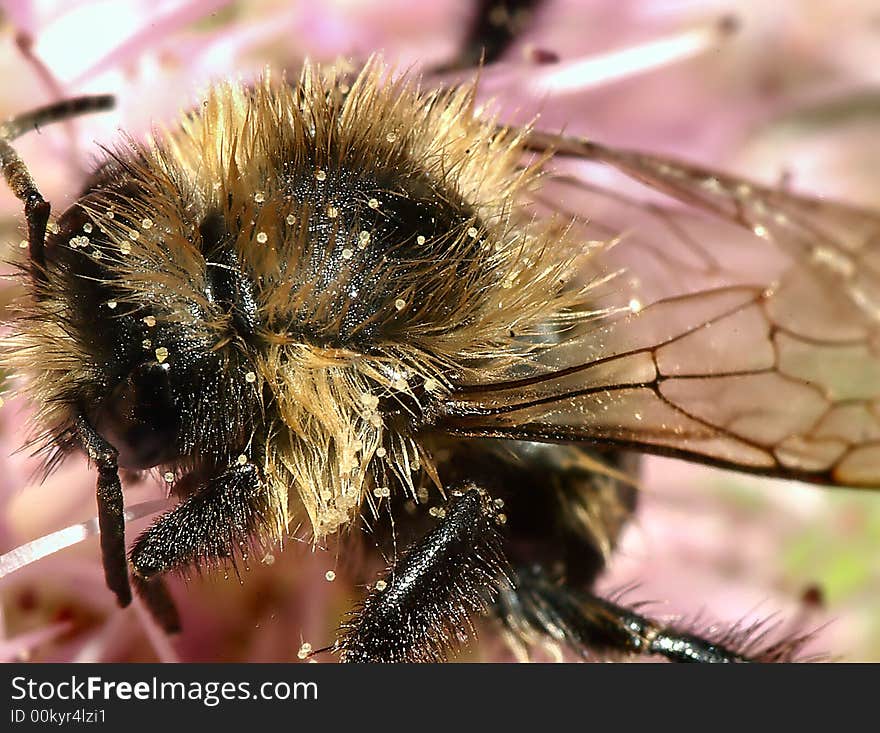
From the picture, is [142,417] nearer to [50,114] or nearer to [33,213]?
[33,213]

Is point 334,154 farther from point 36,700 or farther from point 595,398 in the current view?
point 36,700

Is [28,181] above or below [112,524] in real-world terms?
above

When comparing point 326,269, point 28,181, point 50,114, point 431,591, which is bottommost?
point 431,591

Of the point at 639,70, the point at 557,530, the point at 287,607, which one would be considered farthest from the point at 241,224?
the point at 639,70

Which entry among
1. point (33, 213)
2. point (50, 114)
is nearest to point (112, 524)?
point (33, 213)

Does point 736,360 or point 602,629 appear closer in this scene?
point 736,360

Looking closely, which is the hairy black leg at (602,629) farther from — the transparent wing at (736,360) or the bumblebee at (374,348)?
the transparent wing at (736,360)
